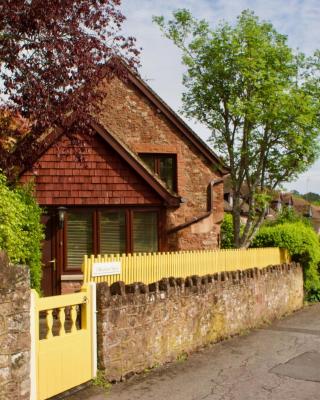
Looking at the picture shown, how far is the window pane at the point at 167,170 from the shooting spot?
1736cm

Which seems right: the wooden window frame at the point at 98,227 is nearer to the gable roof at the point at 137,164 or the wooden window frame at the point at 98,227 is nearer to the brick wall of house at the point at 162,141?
the gable roof at the point at 137,164

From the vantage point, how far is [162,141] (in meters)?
17.3

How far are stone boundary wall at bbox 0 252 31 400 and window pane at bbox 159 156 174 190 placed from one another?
11.3 metres

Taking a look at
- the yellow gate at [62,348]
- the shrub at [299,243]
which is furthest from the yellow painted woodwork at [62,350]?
the shrub at [299,243]

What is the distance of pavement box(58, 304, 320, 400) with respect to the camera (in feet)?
24.6

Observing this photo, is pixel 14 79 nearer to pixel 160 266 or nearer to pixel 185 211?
pixel 160 266

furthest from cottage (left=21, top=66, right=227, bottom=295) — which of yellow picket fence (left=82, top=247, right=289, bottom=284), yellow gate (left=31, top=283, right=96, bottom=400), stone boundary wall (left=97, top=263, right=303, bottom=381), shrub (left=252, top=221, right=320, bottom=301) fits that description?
yellow gate (left=31, top=283, right=96, bottom=400)

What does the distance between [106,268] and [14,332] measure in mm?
2599

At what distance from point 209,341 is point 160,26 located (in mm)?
11268

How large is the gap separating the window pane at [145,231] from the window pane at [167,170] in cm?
189

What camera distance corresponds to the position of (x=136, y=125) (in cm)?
1730

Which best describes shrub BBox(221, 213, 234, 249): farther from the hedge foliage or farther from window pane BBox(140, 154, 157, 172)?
the hedge foliage

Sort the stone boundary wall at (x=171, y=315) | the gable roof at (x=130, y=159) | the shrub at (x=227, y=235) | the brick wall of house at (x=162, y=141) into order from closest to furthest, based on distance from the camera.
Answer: the stone boundary wall at (x=171, y=315) < the gable roof at (x=130, y=159) < the brick wall of house at (x=162, y=141) < the shrub at (x=227, y=235)

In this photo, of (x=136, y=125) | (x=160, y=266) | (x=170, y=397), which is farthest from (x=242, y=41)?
(x=170, y=397)
